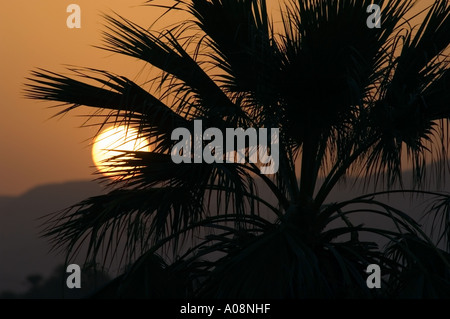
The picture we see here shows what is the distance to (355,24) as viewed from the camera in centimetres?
651

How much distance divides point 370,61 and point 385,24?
0.35 metres

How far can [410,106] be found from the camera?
648cm

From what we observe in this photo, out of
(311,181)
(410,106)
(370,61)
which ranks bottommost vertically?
(311,181)

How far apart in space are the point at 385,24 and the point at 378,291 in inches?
89.5

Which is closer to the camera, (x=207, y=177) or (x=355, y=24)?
(x=355, y=24)

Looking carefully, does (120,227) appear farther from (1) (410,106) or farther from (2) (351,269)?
(1) (410,106)

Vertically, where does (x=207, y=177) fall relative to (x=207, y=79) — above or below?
below
